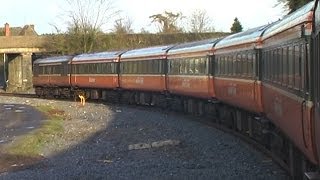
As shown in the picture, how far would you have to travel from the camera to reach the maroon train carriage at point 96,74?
4069 cm

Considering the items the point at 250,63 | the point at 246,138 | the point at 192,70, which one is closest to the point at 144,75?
the point at 192,70

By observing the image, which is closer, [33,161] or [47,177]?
[47,177]

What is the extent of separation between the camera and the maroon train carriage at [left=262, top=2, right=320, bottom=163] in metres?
7.44

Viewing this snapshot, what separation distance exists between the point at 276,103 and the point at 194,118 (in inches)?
542

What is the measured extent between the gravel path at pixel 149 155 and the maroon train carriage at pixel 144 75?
840 centimetres

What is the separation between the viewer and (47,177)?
12.0 m

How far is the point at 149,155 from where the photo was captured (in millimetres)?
15258

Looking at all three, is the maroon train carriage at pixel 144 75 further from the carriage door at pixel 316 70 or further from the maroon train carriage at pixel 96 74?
the carriage door at pixel 316 70

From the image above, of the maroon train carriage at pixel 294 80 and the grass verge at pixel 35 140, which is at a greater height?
the maroon train carriage at pixel 294 80

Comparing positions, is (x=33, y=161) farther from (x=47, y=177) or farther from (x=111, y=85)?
(x=111, y=85)

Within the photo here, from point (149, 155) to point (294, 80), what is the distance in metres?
7.03

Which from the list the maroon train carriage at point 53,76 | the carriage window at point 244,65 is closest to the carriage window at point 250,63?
the carriage window at point 244,65

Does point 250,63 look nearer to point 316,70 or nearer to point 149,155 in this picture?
point 149,155

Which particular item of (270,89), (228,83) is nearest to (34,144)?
(228,83)
